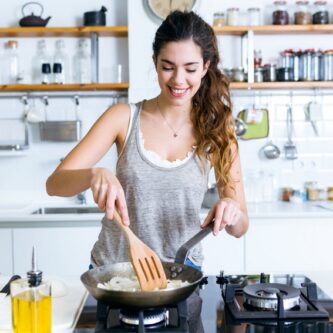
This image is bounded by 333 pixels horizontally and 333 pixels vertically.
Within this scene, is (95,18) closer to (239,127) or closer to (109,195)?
(239,127)

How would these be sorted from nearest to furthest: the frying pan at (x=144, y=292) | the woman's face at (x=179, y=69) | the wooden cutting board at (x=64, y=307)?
the frying pan at (x=144, y=292) < the wooden cutting board at (x=64, y=307) < the woman's face at (x=179, y=69)

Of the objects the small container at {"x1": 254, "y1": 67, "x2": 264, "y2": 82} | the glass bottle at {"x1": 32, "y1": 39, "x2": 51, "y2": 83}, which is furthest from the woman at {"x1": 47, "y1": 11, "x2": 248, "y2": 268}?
the glass bottle at {"x1": 32, "y1": 39, "x2": 51, "y2": 83}

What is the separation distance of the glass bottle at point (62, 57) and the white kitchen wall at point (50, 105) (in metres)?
0.05

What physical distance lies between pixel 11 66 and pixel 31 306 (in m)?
2.62

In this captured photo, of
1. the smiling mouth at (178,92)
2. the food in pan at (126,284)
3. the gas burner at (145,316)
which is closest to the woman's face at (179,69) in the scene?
the smiling mouth at (178,92)

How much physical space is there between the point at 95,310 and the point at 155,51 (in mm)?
753

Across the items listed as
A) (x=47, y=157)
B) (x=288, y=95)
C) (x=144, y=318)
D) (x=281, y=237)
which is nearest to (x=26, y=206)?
(x=47, y=157)

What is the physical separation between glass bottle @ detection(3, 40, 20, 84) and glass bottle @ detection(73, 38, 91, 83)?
0.37 meters

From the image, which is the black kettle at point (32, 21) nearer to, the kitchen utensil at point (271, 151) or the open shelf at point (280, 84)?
the open shelf at point (280, 84)

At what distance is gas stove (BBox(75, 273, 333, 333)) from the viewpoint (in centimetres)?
112

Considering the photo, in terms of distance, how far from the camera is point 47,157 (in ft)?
11.5

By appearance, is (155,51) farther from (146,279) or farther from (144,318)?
(144,318)

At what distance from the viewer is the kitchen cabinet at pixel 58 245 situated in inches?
114

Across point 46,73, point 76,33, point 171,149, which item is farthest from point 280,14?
point 171,149
